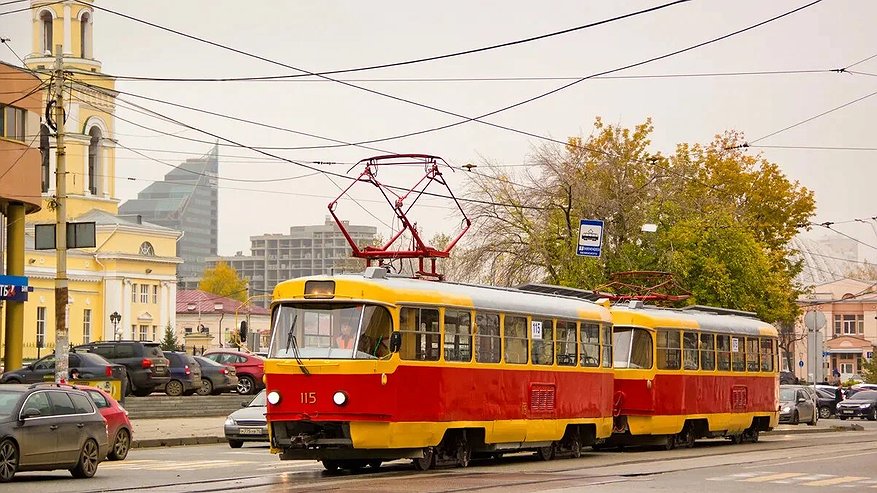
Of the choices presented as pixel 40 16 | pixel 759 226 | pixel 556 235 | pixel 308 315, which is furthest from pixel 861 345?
pixel 308 315

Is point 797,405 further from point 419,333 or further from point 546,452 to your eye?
point 419,333

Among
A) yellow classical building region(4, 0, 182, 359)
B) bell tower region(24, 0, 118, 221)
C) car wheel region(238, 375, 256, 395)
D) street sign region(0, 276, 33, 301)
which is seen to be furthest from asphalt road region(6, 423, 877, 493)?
bell tower region(24, 0, 118, 221)

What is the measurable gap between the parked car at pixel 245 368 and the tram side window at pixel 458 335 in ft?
91.9

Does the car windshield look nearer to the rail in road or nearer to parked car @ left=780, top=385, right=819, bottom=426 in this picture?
the rail in road

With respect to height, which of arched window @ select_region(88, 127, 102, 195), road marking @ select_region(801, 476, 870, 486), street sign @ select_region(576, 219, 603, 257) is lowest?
road marking @ select_region(801, 476, 870, 486)

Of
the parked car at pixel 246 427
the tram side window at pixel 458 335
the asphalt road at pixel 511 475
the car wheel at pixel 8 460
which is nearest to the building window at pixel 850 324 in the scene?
the asphalt road at pixel 511 475

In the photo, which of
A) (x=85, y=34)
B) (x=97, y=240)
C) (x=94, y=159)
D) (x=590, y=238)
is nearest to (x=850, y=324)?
(x=94, y=159)

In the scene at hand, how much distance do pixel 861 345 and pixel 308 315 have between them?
115 meters

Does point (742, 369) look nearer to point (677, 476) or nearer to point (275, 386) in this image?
point (677, 476)

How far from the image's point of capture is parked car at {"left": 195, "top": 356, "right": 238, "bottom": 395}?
4991 cm

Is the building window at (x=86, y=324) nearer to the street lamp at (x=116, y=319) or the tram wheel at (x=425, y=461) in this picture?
the street lamp at (x=116, y=319)

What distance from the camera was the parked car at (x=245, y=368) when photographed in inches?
2014

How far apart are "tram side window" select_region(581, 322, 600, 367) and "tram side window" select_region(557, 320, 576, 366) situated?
0.53 m

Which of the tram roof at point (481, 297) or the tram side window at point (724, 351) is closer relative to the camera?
the tram roof at point (481, 297)
